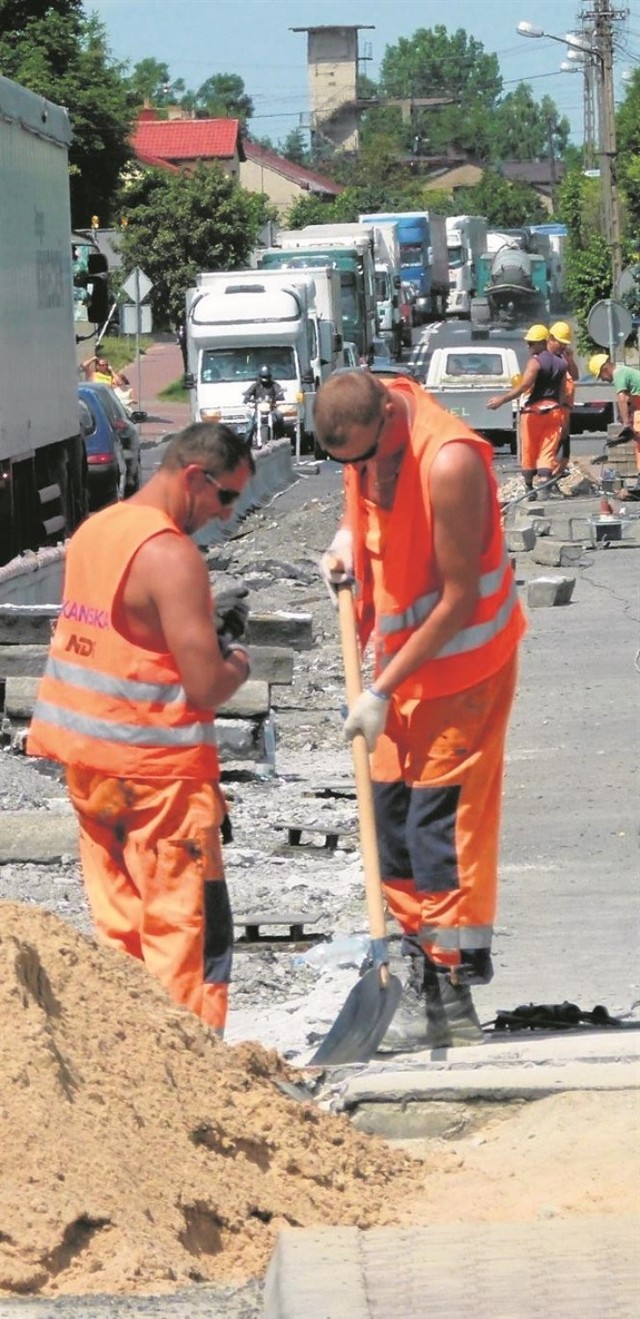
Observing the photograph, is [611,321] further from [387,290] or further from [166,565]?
[387,290]

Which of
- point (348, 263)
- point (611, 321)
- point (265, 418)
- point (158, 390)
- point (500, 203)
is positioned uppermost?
point (500, 203)

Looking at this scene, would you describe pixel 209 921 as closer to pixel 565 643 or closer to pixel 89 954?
pixel 89 954

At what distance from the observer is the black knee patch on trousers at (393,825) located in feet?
20.8

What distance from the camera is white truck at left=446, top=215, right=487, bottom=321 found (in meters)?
98.1

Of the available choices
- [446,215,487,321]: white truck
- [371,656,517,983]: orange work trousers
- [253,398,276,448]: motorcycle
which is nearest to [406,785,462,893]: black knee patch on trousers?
[371,656,517,983]: orange work trousers

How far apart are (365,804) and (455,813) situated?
0.24 m

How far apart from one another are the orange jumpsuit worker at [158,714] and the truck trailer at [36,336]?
1260 cm

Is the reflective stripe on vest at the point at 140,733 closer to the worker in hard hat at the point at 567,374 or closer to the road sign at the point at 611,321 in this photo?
the worker in hard hat at the point at 567,374

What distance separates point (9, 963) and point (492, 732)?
1.61 m

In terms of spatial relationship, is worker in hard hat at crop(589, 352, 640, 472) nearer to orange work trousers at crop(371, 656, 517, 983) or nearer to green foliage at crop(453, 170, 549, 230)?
orange work trousers at crop(371, 656, 517, 983)

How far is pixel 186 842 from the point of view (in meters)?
5.65

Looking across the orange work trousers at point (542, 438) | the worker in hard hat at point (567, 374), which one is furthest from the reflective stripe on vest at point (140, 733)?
the worker in hard hat at point (567, 374)

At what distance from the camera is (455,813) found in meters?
6.15

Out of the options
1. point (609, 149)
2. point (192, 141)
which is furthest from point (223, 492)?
point (192, 141)
